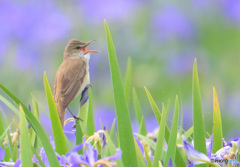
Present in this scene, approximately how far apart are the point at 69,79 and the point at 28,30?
2.90 metres

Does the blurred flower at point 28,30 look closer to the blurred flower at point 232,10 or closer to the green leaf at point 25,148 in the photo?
the blurred flower at point 232,10

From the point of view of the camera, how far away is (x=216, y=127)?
32.4 inches

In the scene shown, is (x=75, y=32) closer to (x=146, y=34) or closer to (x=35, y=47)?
(x=35, y=47)

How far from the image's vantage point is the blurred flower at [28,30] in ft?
12.2

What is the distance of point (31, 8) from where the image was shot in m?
4.25

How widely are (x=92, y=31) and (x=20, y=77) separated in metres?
0.63

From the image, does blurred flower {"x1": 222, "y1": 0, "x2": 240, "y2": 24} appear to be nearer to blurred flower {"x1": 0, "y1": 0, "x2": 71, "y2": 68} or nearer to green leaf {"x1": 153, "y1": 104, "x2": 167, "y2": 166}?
blurred flower {"x1": 0, "y1": 0, "x2": 71, "y2": 68}

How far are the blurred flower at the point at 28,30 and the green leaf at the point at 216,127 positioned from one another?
9.07 ft

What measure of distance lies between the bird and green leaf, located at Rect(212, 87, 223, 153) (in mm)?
265

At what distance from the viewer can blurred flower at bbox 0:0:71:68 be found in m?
3.71

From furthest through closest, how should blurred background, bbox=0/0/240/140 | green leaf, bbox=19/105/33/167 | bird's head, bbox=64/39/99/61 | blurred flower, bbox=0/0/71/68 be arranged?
blurred flower, bbox=0/0/71/68
blurred background, bbox=0/0/240/140
bird's head, bbox=64/39/99/61
green leaf, bbox=19/105/33/167

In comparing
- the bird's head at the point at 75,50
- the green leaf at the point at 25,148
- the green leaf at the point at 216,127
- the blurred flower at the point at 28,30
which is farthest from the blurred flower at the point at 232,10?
the green leaf at the point at 25,148

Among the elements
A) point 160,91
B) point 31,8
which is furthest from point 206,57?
point 31,8

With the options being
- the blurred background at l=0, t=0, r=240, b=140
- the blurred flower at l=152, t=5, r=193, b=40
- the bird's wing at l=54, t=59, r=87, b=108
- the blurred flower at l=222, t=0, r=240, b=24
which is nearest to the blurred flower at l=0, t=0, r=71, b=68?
the blurred background at l=0, t=0, r=240, b=140
